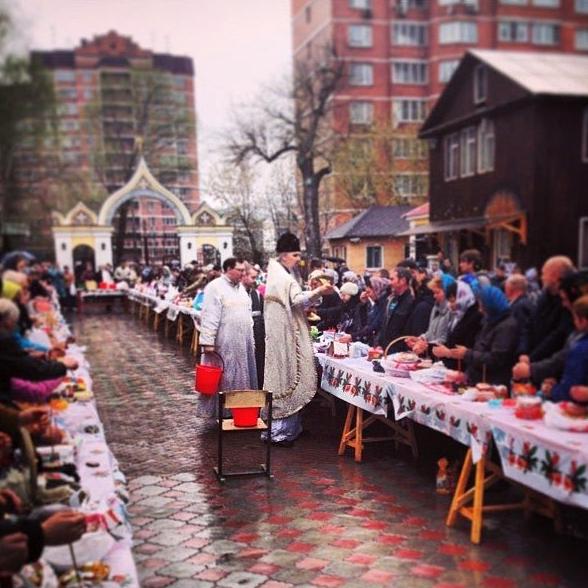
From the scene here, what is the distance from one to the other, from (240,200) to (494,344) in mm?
23835

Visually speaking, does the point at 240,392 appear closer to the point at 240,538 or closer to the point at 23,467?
the point at 240,538

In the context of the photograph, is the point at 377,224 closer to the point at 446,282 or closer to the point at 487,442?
the point at 446,282

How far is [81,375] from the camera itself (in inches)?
254

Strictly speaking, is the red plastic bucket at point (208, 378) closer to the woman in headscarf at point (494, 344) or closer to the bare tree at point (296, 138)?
the woman in headscarf at point (494, 344)

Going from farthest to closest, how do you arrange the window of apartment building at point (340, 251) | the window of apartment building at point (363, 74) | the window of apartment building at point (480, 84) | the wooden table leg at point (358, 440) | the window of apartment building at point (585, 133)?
1. the window of apartment building at point (363, 74)
2. the window of apartment building at point (340, 251)
3. the window of apartment building at point (480, 84)
4. the window of apartment building at point (585, 133)
5. the wooden table leg at point (358, 440)

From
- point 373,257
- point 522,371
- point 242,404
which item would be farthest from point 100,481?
point 373,257

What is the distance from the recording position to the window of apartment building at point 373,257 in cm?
3253

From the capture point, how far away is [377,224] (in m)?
32.2

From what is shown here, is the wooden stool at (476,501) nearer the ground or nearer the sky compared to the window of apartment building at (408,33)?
nearer the ground

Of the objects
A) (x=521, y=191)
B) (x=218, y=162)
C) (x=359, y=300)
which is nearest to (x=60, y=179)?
(x=218, y=162)

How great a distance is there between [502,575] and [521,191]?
17881mm

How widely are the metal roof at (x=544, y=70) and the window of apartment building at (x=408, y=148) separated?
57.2 ft

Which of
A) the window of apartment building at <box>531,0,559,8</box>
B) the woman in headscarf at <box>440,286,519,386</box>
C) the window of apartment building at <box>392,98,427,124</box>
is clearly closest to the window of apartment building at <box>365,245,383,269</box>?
the window of apartment building at <box>392,98,427,124</box>

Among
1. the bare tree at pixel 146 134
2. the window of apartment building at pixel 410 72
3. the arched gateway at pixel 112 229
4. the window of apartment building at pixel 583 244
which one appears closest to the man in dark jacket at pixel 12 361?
the window of apartment building at pixel 583 244
